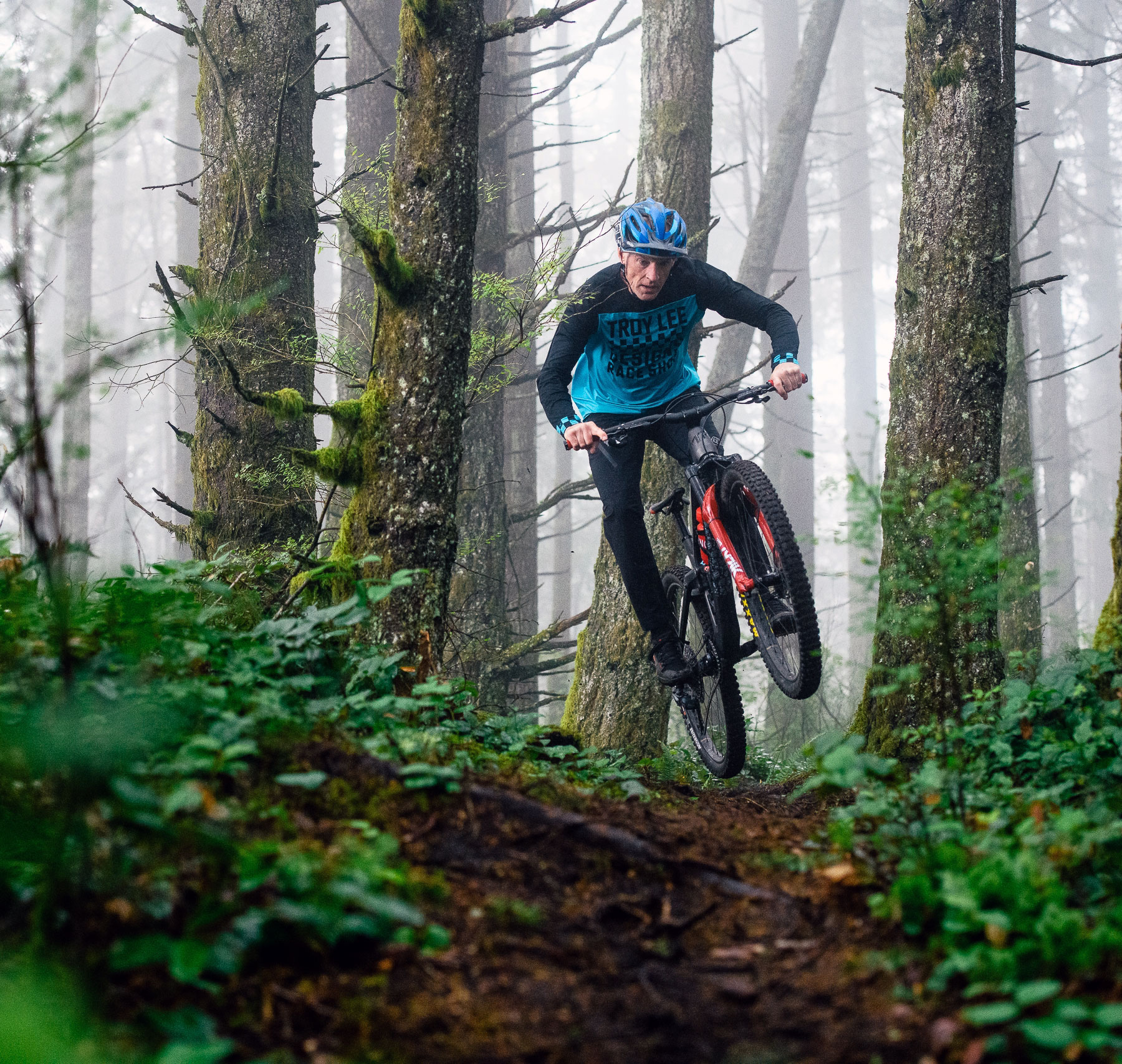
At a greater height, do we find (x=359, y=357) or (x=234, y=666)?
(x=359, y=357)

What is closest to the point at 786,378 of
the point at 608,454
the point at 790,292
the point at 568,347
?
the point at 608,454

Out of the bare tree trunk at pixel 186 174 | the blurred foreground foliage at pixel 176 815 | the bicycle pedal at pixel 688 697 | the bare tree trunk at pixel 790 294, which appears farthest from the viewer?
the bare tree trunk at pixel 186 174

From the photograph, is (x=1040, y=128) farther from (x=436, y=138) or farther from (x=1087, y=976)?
(x=1087, y=976)

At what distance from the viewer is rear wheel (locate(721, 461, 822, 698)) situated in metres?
4.54

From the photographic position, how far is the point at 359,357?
277 inches

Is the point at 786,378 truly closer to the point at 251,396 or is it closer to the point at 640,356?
the point at 640,356

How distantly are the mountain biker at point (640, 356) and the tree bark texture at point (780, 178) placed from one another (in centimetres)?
750

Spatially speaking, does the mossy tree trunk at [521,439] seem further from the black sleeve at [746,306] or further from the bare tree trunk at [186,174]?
the bare tree trunk at [186,174]

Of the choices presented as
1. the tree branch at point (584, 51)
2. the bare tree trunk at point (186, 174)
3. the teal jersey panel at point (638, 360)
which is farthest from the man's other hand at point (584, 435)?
the bare tree trunk at point (186, 174)

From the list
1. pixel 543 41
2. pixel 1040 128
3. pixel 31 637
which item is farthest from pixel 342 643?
pixel 543 41

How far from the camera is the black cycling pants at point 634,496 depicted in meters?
5.63

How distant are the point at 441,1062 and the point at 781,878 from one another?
51.5 inches

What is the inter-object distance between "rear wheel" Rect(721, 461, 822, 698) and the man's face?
1.20 m

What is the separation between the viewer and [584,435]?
513 centimetres
